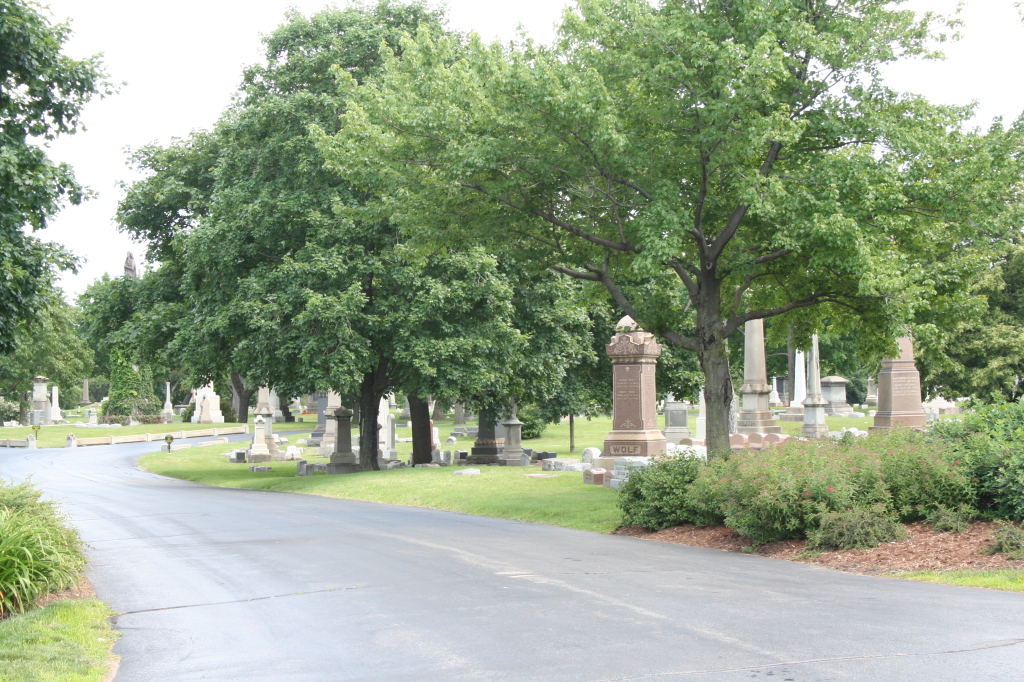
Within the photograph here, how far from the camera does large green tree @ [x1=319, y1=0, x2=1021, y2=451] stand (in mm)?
13273

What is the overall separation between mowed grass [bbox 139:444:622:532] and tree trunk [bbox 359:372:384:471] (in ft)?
6.87

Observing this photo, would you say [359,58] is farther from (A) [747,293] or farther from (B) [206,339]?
(A) [747,293]

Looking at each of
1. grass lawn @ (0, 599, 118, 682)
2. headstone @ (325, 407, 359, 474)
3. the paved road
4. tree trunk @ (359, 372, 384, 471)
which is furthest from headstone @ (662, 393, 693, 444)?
grass lawn @ (0, 599, 118, 682)

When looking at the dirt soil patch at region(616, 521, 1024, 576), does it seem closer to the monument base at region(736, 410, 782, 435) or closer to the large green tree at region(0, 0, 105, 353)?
the large green tree at region(0, 0, 105, 353)

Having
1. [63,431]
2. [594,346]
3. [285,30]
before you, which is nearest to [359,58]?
[285,30]

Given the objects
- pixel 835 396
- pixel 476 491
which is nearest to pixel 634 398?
pixel 476 491

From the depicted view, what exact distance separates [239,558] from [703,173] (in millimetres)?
8775

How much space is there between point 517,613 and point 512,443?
75.1 feet

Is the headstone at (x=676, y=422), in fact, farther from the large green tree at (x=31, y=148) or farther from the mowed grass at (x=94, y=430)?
the mowed grass at (x=94, y=430)

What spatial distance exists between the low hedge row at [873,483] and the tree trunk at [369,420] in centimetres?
1515

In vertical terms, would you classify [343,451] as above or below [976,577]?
above

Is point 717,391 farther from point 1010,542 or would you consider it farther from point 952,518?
point 1010,542

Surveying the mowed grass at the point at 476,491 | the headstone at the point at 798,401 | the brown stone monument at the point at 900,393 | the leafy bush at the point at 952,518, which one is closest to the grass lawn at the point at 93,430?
the mowed grass at the point at 476,491

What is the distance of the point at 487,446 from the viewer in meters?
32.0
